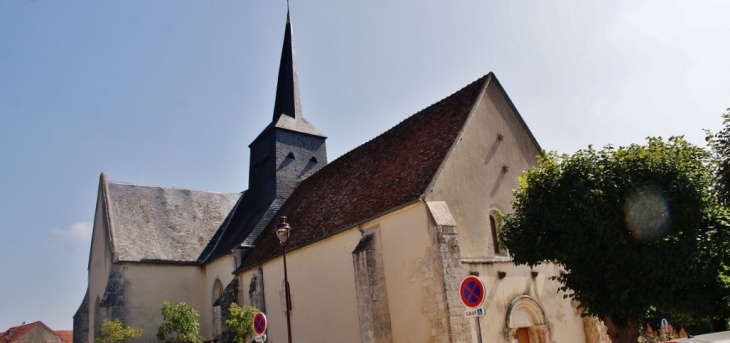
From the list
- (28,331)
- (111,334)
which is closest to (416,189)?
(111,334)

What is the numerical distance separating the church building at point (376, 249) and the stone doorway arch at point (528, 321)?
0.04m

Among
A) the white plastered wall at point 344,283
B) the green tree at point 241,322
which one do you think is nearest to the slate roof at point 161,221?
the white plastered wall at point 344,283

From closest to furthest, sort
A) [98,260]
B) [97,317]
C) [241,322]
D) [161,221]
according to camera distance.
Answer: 1. [241,322]
2. [161,221]
3. [97,317]
4. [98,260]

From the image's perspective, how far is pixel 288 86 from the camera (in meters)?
29.0

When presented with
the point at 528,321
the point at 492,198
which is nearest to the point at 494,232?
the point at 492,198

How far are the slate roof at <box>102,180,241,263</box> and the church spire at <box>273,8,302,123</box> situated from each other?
6.11m

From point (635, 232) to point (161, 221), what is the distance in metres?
21.6

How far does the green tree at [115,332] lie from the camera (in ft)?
68.9

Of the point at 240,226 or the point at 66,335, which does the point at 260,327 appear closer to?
the point at 240,226

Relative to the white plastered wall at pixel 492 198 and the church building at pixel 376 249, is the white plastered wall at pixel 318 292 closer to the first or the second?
the church building at pixel 376 249

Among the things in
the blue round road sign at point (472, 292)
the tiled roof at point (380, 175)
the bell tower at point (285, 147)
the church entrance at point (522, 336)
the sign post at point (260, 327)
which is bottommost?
the church entrance at point (522, 336)

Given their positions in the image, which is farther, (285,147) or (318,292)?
(285,147)

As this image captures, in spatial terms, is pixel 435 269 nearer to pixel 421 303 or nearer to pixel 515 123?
pixel 421 303

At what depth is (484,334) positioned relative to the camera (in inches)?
561
